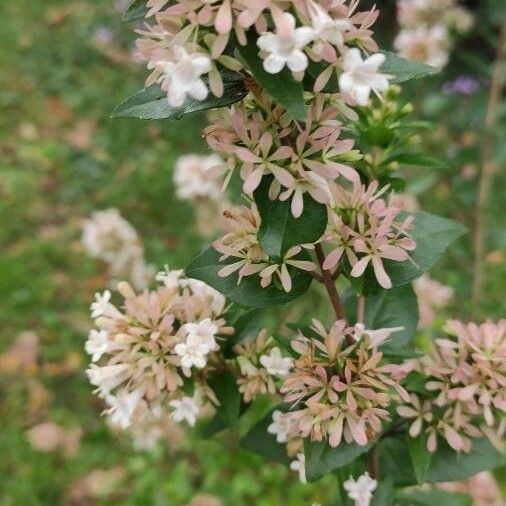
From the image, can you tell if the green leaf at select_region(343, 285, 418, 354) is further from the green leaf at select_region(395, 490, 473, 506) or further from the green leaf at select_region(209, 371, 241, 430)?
the green leaf at select_region(395, 490, 473, 506)

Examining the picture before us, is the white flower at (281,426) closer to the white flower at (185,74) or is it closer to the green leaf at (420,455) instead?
the green leaf at (420,455)

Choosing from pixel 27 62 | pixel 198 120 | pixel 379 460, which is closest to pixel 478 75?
pixel 198 120

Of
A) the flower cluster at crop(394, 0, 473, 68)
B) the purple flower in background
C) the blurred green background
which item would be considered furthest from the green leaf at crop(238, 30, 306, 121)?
the purple flower in background

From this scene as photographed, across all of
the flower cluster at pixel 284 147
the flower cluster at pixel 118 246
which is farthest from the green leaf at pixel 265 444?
the flower cluster at pixel 118 246

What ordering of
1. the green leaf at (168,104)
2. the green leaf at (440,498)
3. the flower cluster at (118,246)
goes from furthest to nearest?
the flower cluster at (118,246) → the green leaf at (440,498) → the green leaf at (168,104)

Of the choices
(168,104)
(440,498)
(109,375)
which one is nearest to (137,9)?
(168,104)

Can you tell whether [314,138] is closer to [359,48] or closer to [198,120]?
[359,48]

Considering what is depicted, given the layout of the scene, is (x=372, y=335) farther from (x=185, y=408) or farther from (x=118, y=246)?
(x=118, y=246)
